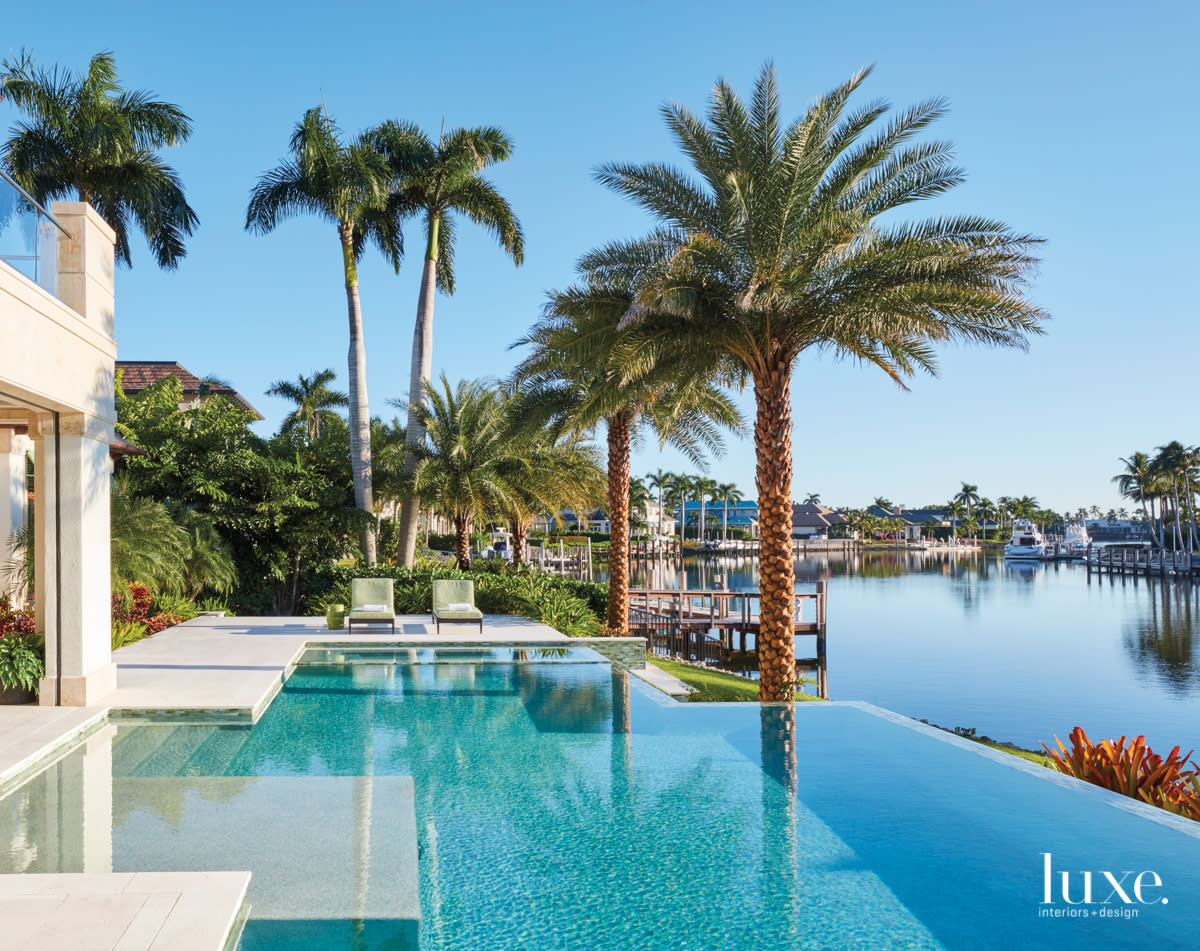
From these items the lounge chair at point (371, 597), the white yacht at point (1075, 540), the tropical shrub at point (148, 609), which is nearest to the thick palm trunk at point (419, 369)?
the tropical shrub at point (148, 609)

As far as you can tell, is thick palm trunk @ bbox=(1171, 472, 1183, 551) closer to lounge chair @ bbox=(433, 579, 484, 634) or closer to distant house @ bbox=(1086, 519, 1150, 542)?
distant house @ bbox=(1086, 519, 1150, 542)

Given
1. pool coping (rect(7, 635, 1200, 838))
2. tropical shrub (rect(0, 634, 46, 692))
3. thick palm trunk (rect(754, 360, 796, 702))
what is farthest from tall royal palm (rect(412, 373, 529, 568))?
tropical shrub (rect(0, 634, 46, 692))

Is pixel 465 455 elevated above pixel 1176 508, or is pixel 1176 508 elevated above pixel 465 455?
pixel 465 455

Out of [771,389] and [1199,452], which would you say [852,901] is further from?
[1199,452]

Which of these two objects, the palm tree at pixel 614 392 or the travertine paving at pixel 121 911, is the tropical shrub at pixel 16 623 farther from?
the palm tree at pixel 614 392

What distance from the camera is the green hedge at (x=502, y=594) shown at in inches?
763

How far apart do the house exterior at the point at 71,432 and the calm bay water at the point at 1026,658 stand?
18.0 m

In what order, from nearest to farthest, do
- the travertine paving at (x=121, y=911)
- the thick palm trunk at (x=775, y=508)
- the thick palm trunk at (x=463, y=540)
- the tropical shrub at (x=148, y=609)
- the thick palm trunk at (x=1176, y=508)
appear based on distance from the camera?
the travertine paving at (x=121, y=911), the thick palm trunk at (x=775, y=508), the tropical shrub at (x=148, y=609), the thick palm trunk at (x=463, y=540), the thick palm trunk at (x=1176, y=508)

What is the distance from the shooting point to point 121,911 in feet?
14.6

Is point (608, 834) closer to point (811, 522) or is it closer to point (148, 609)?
point (148, 609)

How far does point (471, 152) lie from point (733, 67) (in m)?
14.8

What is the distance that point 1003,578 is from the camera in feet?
257

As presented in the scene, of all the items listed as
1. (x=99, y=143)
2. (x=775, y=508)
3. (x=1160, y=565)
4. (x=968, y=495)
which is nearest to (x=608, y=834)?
(x=775, y=508)

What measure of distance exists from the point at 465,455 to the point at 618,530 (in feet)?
22.5
